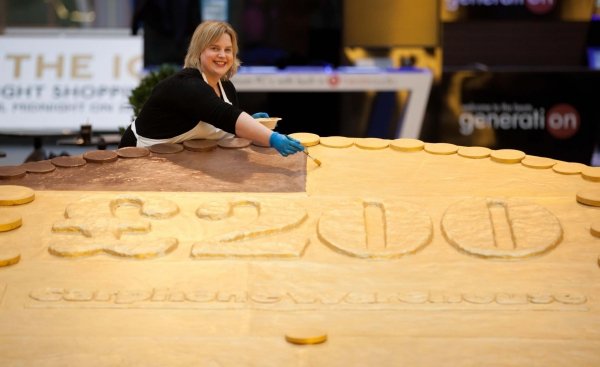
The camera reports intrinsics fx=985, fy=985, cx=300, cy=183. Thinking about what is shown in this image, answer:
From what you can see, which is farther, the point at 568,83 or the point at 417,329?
the point at 568,83

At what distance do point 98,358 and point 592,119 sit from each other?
6.40m

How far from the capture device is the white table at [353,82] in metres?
7.18

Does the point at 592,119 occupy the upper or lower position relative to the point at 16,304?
lower

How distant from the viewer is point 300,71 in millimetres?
7277

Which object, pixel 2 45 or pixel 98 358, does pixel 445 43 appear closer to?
pixel 2 45

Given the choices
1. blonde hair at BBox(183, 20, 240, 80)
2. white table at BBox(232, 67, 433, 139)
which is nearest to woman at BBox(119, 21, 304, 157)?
blonde hair at BBox(183, 20, 240, 80)

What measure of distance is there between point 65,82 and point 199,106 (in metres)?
6.22

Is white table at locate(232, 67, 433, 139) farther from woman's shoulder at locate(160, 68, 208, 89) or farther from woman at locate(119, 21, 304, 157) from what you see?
woman's shoulder at locate(160, 68, 208, 89)

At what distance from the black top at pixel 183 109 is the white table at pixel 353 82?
3958mm

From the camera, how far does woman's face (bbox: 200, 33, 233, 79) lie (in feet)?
10.3

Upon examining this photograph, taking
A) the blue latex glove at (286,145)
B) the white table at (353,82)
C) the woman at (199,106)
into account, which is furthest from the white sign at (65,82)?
the blue latex glove at (286,145)

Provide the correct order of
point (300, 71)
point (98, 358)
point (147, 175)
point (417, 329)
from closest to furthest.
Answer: point (98, 358) < point (417, 329) < point (147, 175) < point (300, 71)

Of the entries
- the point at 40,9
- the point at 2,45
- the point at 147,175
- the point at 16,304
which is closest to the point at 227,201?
the point at 147,175

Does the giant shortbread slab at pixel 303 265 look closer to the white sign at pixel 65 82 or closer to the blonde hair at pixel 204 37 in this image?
the blonde hair at pixel 204 37
